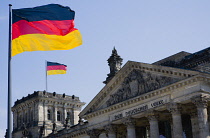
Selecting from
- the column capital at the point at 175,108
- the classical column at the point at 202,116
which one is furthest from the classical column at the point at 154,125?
the classical column at the point at 202,116

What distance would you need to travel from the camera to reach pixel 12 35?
2350 cm

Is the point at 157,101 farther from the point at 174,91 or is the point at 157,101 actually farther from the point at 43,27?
the point at 43,27

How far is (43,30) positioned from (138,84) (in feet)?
72.9

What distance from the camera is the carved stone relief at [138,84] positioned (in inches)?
1651

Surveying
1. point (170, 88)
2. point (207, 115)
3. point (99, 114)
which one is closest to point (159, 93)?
point (170, 88)

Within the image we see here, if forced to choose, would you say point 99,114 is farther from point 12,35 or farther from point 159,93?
point 12,35

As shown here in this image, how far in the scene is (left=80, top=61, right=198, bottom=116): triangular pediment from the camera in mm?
40825

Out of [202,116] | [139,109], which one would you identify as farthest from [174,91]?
[139,109]

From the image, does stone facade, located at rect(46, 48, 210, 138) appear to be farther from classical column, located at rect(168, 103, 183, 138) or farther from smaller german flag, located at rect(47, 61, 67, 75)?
smaller german flag, located at rect(47, 61, 67, 75)

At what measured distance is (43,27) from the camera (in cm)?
2434

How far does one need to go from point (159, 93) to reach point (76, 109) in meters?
45.4

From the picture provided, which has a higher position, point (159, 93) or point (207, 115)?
point (159, 93)

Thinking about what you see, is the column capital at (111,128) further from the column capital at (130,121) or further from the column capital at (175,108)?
the column capital at (175,108)

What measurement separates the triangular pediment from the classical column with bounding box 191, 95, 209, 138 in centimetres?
269
